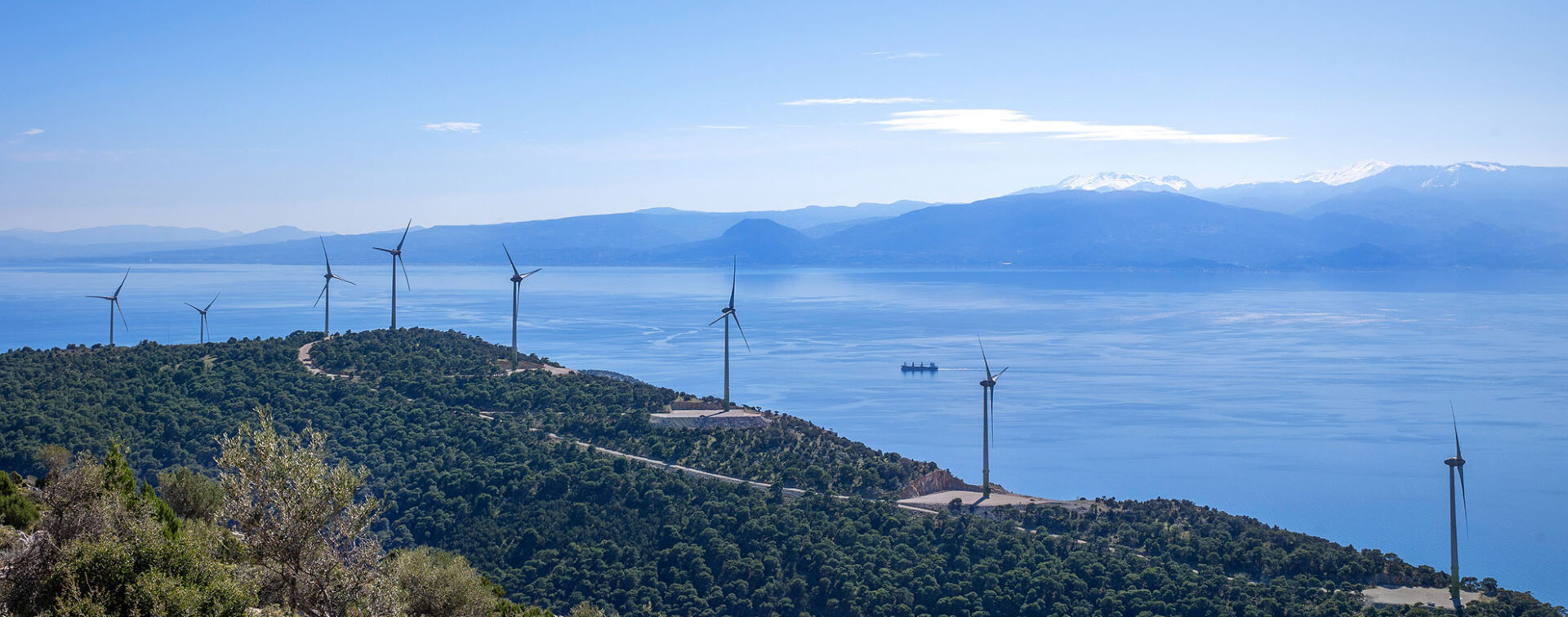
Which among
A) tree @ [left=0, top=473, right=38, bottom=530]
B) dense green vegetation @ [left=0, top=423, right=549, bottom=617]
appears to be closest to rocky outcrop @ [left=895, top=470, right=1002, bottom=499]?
tree @ [left=0, top=473, right=38, bottom=530]

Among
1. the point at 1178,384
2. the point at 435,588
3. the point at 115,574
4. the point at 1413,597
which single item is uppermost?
the point at 115,574

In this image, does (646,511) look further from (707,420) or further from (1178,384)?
(1178,384)

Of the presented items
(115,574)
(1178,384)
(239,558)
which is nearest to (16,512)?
(239,558)

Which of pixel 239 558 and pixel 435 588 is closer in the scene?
pixel 239 558

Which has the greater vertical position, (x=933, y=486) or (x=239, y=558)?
(x=239, y=558)

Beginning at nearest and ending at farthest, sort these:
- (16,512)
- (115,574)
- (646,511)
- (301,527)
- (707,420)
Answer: (115,574) < (301,527) < (16,512) < (646,511) < (707,420)

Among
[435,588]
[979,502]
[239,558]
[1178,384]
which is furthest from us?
[1178,384]

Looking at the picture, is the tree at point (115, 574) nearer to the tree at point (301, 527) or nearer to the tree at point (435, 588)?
the tree at point (301, 527)

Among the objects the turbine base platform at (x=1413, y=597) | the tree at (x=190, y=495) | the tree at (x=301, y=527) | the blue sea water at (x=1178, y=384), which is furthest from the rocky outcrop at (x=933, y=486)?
the tree at (x=301, y=527)
